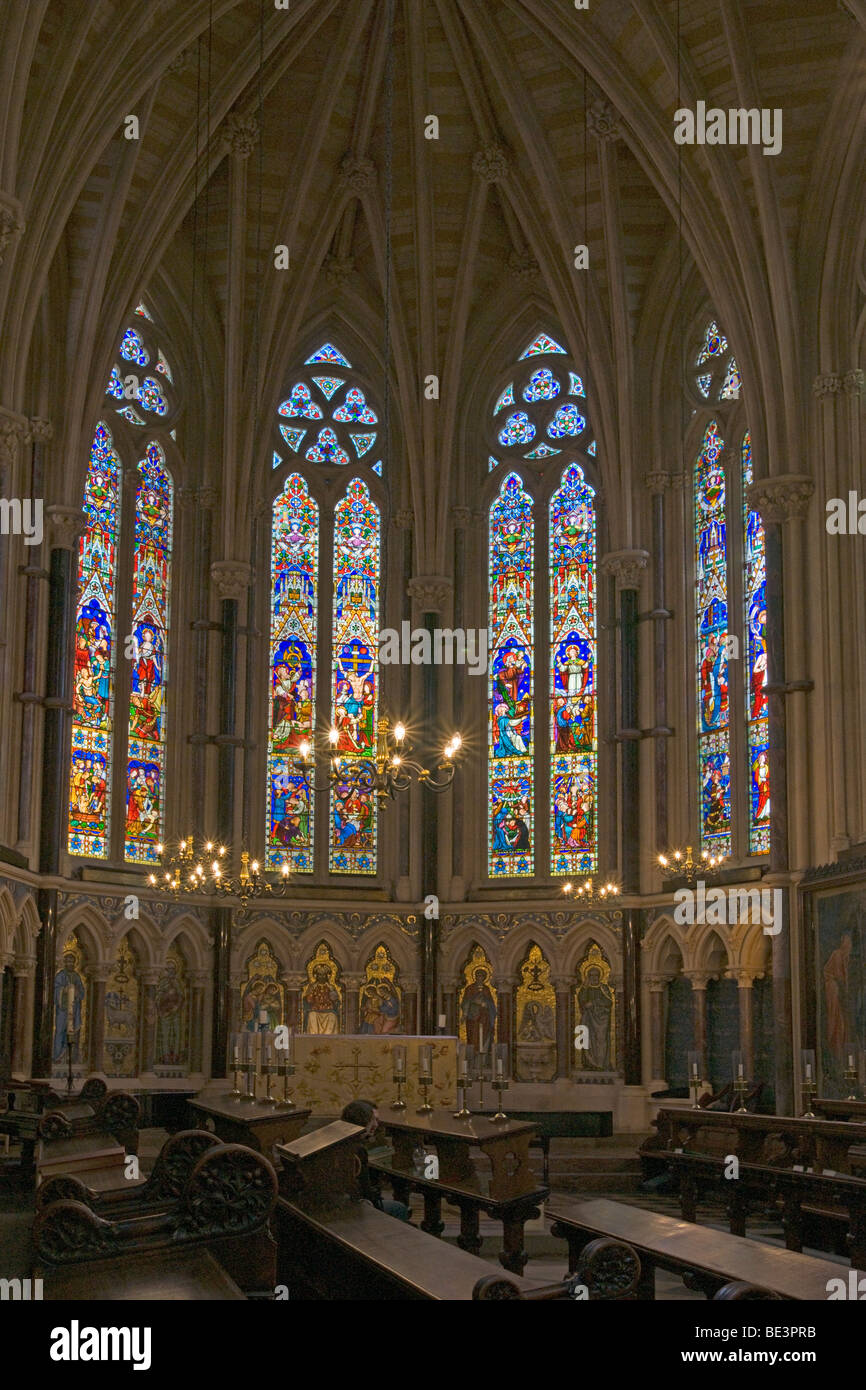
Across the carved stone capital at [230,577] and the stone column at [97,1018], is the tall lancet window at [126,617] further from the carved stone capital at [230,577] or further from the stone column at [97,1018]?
the stone column at [97,1018]

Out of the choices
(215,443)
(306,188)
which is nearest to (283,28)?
(306,188)

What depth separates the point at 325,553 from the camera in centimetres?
2862

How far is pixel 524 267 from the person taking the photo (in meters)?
28.3

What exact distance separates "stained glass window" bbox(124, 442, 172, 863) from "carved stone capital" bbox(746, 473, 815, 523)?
10.1 meters

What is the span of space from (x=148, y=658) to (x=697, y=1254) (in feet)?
64.6

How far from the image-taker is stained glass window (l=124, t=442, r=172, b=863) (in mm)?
26031

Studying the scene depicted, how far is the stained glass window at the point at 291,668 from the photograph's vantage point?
2756cm

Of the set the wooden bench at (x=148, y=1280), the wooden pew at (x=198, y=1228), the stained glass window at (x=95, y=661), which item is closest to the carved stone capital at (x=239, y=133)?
the stained glass window at (x=95, y=661)

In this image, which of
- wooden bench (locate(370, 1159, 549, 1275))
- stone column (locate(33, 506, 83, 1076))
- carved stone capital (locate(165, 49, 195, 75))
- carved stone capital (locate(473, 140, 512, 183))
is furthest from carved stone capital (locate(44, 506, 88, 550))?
wooden bench (locate(370, 1159, 549, 1275))

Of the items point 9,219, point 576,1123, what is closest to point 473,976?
point 576,1123

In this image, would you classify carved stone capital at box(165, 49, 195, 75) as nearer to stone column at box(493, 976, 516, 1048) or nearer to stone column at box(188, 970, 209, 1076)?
stone column at box(188, 970, 209, 1076)

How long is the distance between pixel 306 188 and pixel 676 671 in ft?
32.7

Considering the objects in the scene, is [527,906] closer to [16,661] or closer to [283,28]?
[16,661]

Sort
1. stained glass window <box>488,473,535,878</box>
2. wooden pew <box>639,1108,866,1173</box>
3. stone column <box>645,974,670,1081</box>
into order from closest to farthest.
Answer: wooden pew <box>639,1108,866,1173</box>, stone column <box>645,974,670,1081</box>, stained glass window <box>488,473,535,878</box>
